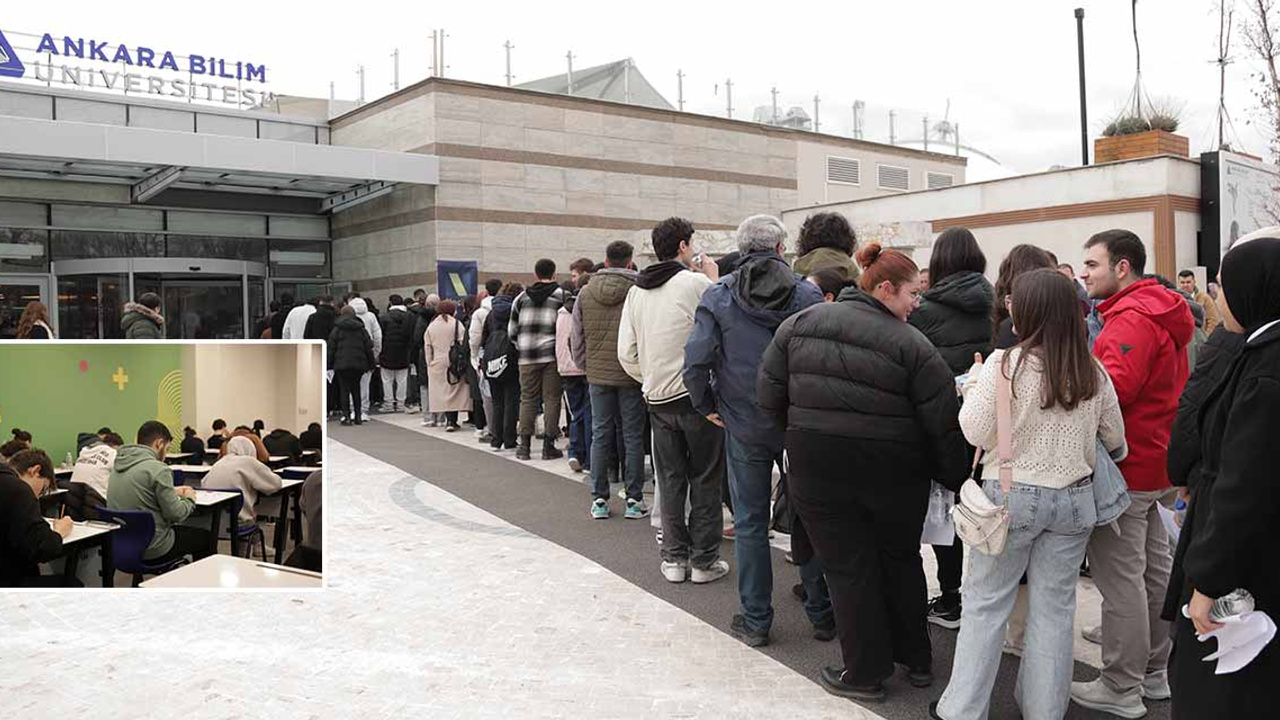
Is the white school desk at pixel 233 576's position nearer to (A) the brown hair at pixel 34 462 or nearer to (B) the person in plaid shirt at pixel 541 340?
(A) the brown hair at pixel 34 462

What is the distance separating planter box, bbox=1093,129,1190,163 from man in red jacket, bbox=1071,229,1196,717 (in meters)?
16.2

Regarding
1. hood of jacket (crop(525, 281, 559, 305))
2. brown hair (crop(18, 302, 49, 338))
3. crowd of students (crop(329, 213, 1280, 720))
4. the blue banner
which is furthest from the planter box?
brown hair (crop(18, 302, 49, 338))

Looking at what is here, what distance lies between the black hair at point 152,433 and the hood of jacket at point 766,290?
11.0 ft

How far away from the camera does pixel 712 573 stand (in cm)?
603

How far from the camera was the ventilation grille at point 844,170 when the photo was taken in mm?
28625

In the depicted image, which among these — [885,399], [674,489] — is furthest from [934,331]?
[674,489]

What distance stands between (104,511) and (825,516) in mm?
2853

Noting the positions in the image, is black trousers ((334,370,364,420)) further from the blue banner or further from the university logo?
the university logo

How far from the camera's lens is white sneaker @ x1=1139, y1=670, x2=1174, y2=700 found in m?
4.21

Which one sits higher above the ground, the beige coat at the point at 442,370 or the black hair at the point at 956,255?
the black hair at the point at 956,255

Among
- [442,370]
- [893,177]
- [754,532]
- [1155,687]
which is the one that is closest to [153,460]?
[754,532]

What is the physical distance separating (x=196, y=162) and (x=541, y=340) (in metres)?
10.9

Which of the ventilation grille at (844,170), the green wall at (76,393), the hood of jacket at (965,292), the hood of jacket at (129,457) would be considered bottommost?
the hood of jacket at (129,457)

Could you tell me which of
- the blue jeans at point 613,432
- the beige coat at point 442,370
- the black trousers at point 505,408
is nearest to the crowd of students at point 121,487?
the blue jeans at point 613,432
